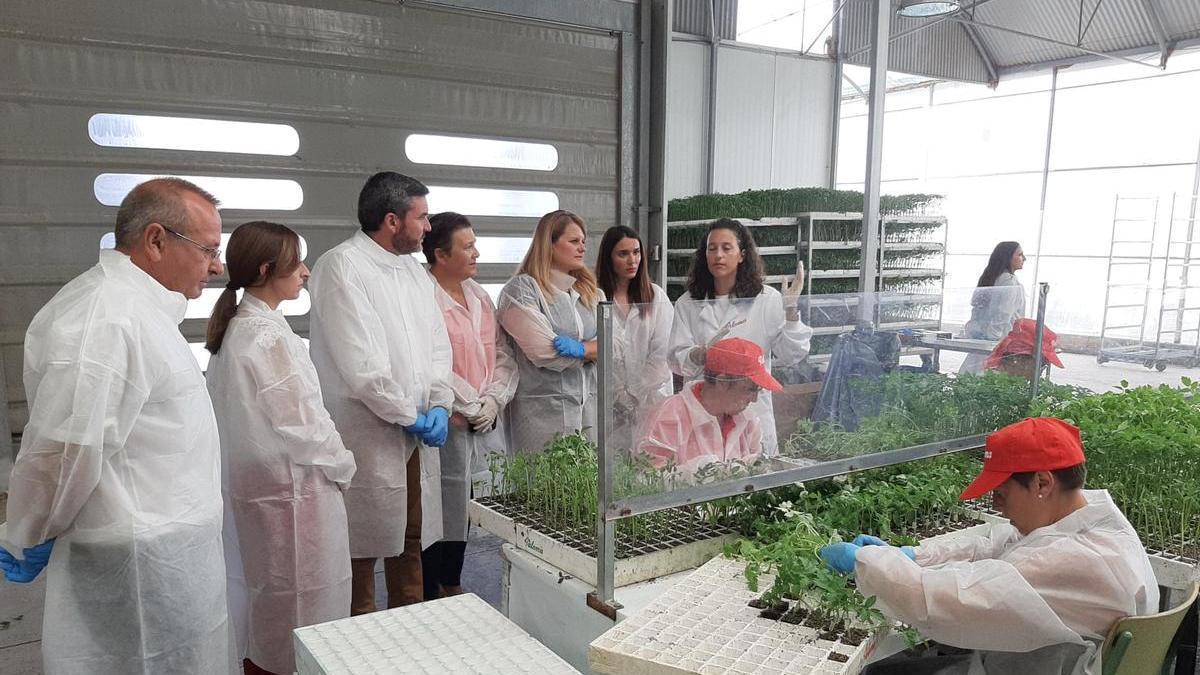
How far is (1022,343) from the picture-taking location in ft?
9.66

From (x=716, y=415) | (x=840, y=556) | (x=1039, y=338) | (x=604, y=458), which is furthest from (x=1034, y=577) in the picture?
(x=1039, y=338)

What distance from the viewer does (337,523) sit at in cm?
258

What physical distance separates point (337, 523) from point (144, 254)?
107 centimetres

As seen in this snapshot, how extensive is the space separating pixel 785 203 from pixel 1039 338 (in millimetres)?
4448

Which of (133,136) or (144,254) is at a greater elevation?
(133,136)

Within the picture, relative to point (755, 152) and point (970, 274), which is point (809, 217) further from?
point (970, 274)

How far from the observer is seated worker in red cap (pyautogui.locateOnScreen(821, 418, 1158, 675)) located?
5.12ft

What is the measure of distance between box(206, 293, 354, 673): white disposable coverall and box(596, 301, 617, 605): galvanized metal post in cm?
109

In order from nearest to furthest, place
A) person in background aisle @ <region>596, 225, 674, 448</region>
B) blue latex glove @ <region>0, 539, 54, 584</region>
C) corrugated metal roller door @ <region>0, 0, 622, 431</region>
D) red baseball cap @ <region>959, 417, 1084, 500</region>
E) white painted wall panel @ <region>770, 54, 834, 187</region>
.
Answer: red baseball cap @ <region>959, 417, 1084, 500</region> < person in background aisle @ <region>596, 225, 674, 448</region> < blue latex glove @ <region>0, 539, 54, 584</region> < corrugated metal roller door @ <region>0, 0, 622, 431</region> < white painted wall panel @ <region>770, 54, 834, 187</region>

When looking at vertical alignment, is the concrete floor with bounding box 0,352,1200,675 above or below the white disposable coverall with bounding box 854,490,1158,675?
below

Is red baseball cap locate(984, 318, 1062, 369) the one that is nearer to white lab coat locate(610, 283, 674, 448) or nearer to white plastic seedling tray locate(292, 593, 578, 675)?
white lab coat locate(610, 283, 674, 448)

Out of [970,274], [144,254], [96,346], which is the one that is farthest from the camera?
[970,274]

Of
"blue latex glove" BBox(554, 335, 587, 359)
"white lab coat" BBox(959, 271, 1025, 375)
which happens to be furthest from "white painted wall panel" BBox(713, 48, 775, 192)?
"white lab coat" BBox(959, 271, 1025, 375)

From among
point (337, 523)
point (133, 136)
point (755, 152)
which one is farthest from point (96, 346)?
point (755, 152)
